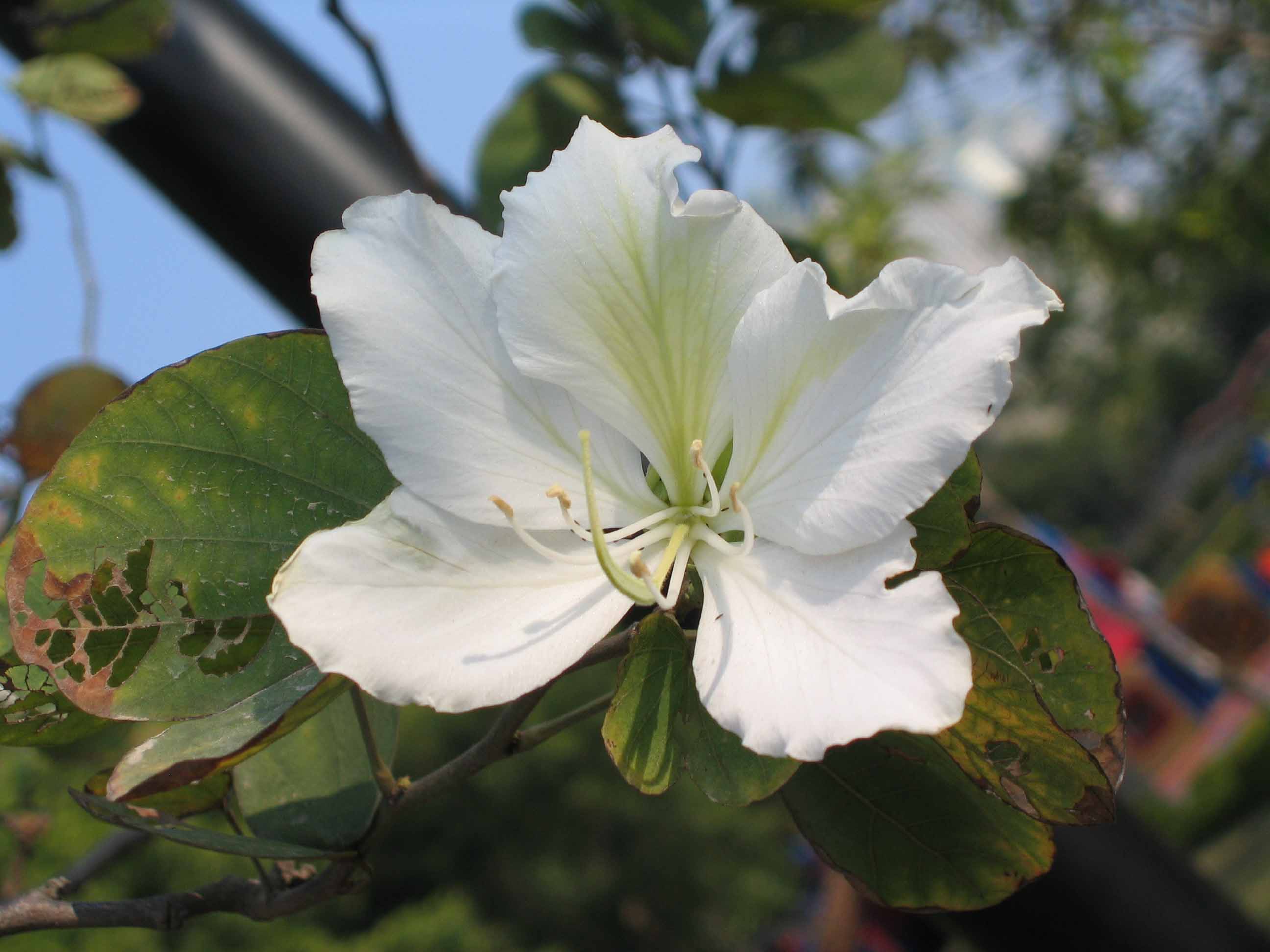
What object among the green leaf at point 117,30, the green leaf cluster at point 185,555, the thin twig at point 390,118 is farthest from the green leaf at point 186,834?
the green leaf at point 117,30

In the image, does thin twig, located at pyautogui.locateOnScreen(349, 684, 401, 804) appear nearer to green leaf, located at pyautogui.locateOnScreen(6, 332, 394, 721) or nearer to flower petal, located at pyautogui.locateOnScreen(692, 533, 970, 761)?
green leaf, located at pyautogui.locateOnScreen(6, 332, 394, 721)

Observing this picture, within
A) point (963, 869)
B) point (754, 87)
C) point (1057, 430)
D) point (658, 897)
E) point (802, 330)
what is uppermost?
point (802, 330)

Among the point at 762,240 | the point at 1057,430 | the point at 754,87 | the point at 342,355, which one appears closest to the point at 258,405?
the point at 342,355

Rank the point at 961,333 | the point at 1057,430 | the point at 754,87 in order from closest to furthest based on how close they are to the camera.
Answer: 1. the point at 961,333
2. the point at 754,87
3. the point at 1057,430

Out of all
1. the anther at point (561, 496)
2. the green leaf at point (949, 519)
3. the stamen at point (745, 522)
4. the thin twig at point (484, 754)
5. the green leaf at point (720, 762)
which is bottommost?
the green leaf at point (720, 762)

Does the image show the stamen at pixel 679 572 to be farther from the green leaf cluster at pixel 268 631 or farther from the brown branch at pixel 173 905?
the brown branch at pixel 173 905

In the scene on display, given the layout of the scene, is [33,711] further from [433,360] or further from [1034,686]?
[1034,686]

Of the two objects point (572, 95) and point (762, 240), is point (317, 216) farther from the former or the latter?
point (762, 240)

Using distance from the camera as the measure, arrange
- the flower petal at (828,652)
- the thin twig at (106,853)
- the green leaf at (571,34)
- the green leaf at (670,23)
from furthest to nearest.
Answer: the green leaf at (571,34), the green leaf at (670,23), the thin twig at (106,853), the flower petal at (828,652)
